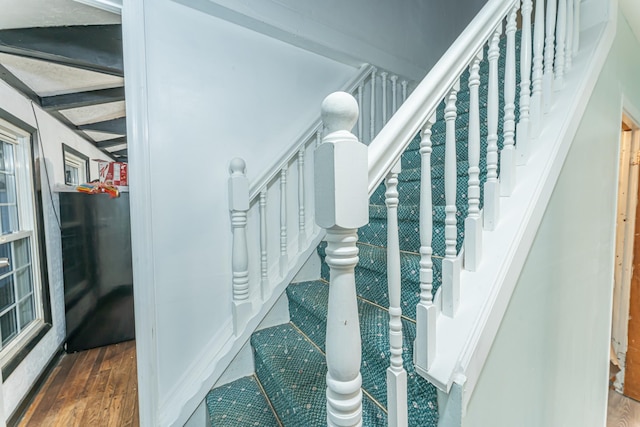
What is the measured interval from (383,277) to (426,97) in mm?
785

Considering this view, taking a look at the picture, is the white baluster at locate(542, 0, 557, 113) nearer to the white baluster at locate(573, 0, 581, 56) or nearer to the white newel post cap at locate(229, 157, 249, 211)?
the white baluster at locate(573, 0, 581, 56)

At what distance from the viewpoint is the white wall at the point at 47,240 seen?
77.8 inches

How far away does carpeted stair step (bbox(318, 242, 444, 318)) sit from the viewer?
108cm

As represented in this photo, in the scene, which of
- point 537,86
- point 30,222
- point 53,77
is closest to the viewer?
point 537,86

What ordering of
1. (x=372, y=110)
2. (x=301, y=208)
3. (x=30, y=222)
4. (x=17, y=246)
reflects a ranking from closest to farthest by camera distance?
(x=301, y=208), (x=372, y=110), (x=17, y=246), (x=30, y=222)

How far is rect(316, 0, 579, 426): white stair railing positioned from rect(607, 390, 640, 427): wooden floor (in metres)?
2.38

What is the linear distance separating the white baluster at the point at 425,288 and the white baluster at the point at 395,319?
0.08 m

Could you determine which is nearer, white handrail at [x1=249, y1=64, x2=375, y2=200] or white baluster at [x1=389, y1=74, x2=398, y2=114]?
white handrail at [x1=249, y1=64, x2=375, y2=200]

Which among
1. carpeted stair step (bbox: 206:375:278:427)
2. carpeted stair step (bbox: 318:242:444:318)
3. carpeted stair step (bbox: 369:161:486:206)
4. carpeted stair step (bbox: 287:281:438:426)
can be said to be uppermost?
carpeted stair step (bbox: 369:161:486:206)

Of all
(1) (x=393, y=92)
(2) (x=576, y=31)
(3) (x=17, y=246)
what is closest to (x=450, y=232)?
(2) (x=576, y=31)

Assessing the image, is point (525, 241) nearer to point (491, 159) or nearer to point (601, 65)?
point (491, 159)

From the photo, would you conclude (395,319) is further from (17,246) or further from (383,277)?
(17,246)

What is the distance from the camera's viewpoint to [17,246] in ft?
7.40

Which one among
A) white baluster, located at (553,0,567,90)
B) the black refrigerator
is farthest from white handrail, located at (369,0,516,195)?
the black refrigerator
